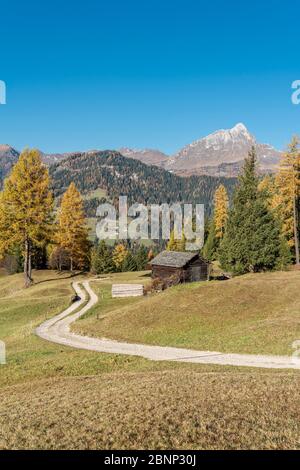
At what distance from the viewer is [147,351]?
2520 centimetres

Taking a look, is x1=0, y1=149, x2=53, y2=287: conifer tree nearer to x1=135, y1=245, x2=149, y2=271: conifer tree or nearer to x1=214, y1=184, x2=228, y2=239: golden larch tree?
x1=214, y1=184, x2=228, y2=239: golden larch tree

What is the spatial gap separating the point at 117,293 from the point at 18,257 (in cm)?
4979

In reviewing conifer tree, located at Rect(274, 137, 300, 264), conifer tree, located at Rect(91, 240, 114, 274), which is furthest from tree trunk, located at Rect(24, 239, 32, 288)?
conifer tree, located at Rect(274, 137, 300, 264)

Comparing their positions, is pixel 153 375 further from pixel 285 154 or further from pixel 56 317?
pixel 285 154

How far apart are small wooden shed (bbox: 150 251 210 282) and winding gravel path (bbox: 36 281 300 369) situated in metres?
16.6

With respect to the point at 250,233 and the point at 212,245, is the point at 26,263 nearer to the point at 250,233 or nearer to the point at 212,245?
the point at 250,233

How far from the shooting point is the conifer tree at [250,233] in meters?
50.5

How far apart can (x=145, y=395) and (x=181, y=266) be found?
37.4 m

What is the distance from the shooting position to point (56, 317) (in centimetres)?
3809

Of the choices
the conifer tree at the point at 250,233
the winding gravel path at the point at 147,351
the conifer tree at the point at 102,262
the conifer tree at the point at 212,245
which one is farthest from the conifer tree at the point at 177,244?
the winding gravel path at the point at 147,351

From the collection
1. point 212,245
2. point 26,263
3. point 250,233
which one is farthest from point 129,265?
point 250,233

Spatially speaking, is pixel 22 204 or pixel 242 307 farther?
pixel 22 204

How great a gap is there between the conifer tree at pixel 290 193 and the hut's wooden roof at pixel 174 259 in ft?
47.5
